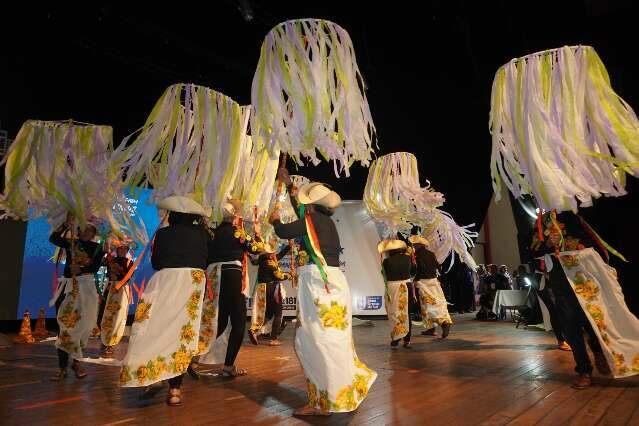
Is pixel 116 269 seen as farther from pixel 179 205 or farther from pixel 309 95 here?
pixel 309 95

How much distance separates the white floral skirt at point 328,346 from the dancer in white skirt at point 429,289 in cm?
390

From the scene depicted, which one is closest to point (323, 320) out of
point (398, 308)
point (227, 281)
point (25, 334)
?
point (227, 281)

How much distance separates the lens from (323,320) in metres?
2.47

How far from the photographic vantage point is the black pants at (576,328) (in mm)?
3049

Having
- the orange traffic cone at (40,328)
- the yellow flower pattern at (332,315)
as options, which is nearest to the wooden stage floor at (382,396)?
the yellow flower pattern at (332,315)

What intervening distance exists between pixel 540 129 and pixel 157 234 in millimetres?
2726

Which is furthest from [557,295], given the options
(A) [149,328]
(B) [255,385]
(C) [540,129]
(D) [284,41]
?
(A) [149,328]

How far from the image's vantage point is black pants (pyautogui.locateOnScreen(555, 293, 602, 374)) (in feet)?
10.0

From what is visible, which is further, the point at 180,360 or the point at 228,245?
the point at 228,245

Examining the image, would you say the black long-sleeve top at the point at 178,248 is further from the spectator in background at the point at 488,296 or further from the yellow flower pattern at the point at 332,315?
the spectator in background at the point at 488,296

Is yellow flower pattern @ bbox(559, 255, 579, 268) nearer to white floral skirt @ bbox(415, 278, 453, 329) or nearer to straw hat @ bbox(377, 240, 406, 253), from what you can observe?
straw hat @ bbox(377, 240, 406, 253)

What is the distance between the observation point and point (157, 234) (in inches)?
114

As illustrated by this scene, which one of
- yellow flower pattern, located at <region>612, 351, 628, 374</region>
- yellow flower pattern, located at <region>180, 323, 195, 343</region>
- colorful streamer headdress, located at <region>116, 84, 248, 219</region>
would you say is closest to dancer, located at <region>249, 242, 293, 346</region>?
colorful streamer headdress, located at <region>116, 84, 248, 219</region>

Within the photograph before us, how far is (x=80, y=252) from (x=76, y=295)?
0.39m
